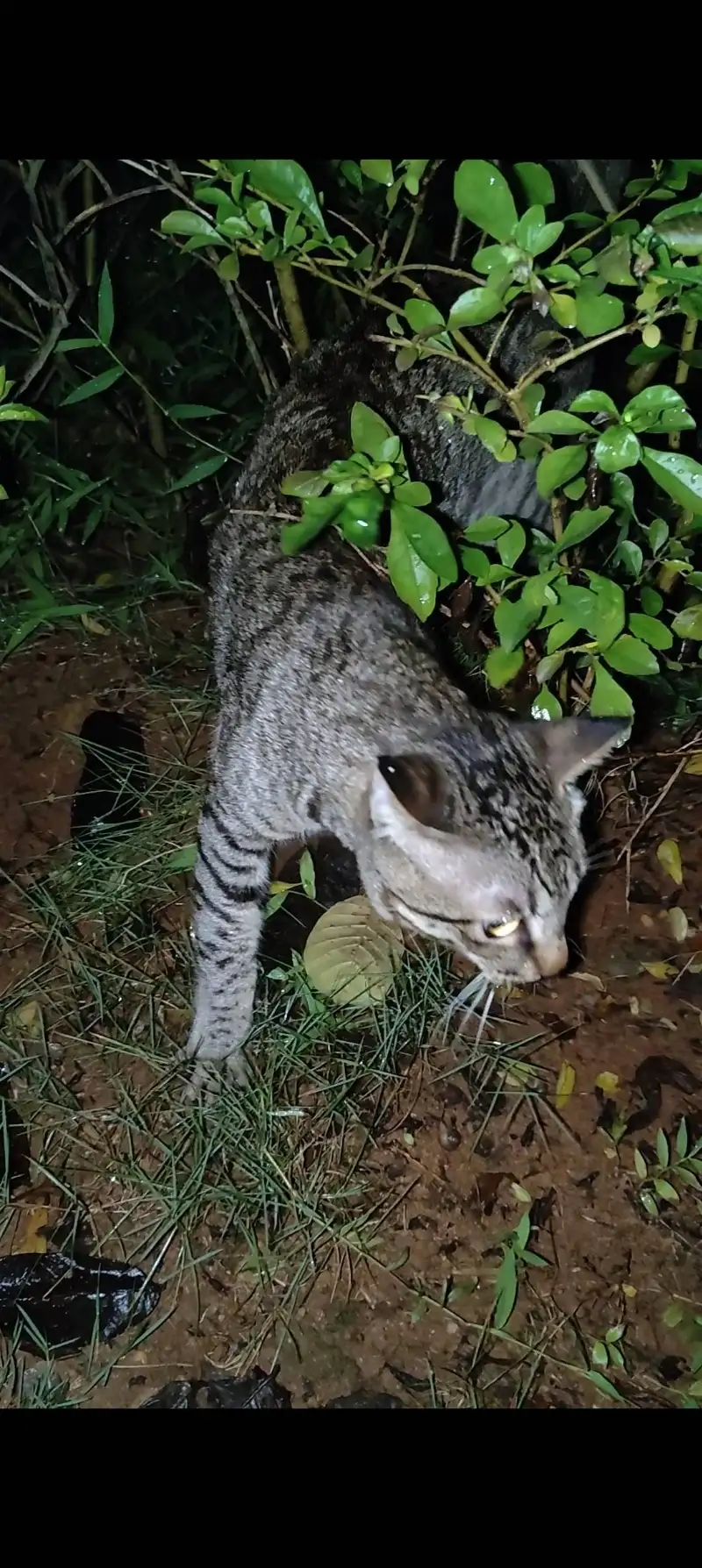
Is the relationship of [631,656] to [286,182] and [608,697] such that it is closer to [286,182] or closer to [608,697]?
[608,697]


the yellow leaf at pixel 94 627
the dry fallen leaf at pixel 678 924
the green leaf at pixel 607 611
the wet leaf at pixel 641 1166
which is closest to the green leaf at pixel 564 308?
the green leaf at pixel 607 611

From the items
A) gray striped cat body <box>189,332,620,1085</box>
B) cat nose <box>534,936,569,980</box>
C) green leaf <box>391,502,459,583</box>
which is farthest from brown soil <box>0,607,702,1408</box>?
green leaf <box>391,502,459,583</box>

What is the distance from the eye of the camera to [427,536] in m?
1.89

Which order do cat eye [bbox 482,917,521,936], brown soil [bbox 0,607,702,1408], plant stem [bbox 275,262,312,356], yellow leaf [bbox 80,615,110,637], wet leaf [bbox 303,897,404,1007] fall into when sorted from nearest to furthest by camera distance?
cat eye [bbox 482,917,521,936], brown soil [bbox 0,607,702,1408], wet leaf [bbox 303,897,404,1007], plant stem [bbox 275,262,312,356], yellow leaf [bbox 80,615,110,637]

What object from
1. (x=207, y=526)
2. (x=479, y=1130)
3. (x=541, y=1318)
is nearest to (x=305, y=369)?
(x=207, y=526)

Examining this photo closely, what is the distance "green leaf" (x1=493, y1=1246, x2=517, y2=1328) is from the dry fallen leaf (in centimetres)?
95

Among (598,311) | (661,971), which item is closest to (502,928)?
(661,971)

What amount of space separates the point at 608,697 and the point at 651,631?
147mm

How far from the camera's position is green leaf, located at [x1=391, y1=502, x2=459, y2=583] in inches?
74.2

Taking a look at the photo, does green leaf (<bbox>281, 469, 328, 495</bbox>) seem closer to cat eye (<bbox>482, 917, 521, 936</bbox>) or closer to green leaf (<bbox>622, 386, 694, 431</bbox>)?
green leaf (<bbox>622, 386, 694, 431</bbox>)

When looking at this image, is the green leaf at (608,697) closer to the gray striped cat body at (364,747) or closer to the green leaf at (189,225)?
the gray striped cat body at (364,747)

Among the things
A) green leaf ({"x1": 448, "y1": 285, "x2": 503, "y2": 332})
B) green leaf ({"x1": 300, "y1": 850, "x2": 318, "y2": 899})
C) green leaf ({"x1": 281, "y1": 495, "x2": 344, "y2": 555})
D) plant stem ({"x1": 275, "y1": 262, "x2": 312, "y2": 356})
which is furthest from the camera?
plant stem ({"x1": 275, "y1": 262, "x2": 312, "y2": 356})

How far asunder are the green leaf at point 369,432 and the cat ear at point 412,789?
54 centimetres
